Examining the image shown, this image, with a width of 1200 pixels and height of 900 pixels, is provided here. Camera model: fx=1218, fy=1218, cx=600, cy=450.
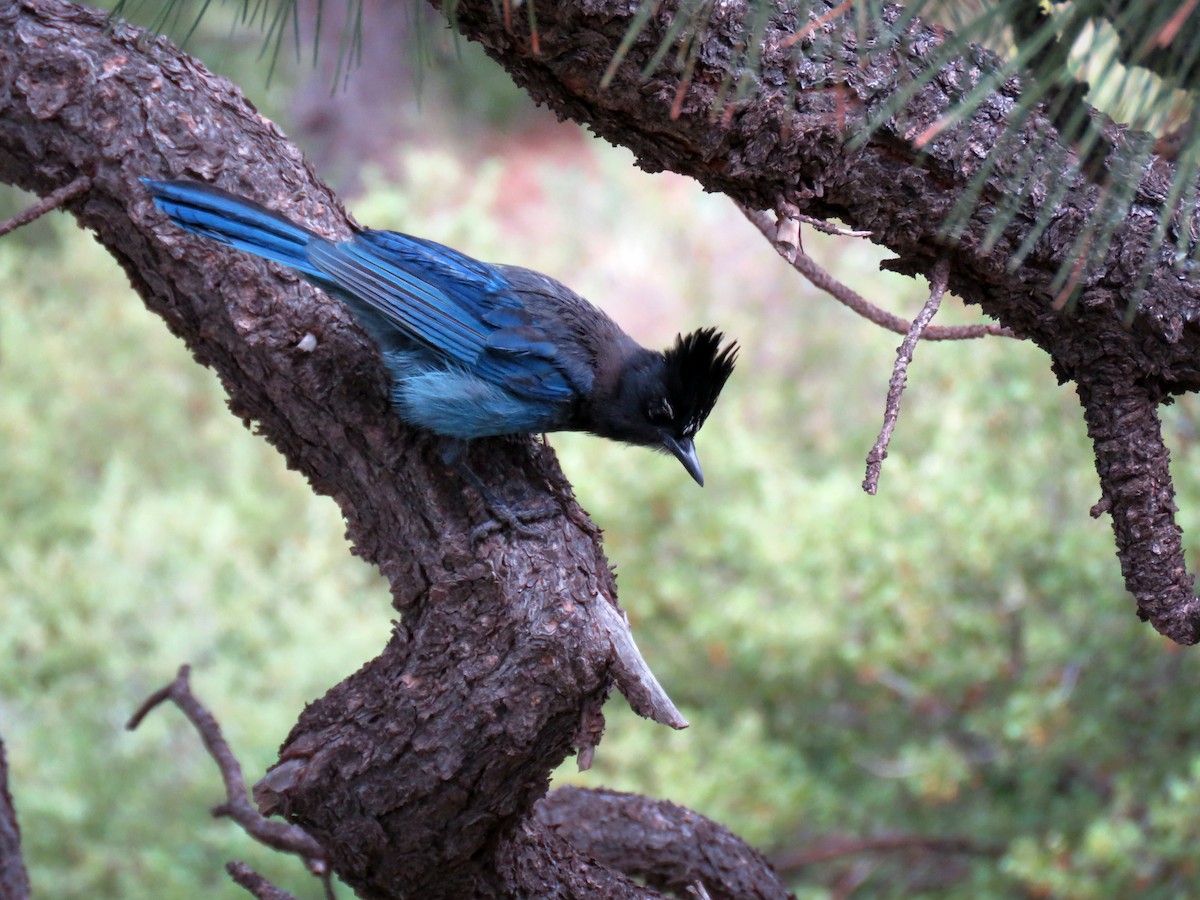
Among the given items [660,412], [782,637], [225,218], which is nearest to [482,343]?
[660,412]

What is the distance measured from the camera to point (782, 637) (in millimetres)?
4402

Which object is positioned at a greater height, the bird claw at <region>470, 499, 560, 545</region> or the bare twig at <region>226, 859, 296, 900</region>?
the bird claw at <region>470, 499, 560, 545</region>

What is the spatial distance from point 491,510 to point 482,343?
1.82ft

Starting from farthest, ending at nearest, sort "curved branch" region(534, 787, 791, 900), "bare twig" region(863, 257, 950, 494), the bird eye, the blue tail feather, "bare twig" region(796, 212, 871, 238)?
the bird eye
"curved branch" region(534, 787, 791, 900)
the blue tail feather
"bare twig" region(796, 212, 871, 238)
"bare twig" region(863, 257, 950, 494)

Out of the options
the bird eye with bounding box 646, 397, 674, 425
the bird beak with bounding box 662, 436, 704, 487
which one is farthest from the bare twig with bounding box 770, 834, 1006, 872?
the bird eye with bounding box 646, 397, 674, 425

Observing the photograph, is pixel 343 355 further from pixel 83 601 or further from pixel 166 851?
pixel 83 601

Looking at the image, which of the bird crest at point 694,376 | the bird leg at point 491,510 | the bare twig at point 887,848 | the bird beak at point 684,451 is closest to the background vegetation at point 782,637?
the bare twig at point 887,848

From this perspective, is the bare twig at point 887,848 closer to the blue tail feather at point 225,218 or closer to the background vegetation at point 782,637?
the background vegetation at point 782,637

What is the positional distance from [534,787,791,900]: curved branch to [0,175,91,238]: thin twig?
1480mm

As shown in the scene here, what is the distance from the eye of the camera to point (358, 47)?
1.95 metres

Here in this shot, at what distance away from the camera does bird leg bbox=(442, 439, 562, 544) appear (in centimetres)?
209

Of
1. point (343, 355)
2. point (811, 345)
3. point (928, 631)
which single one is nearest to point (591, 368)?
point (343, 355)

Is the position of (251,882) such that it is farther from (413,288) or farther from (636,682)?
(413,288)

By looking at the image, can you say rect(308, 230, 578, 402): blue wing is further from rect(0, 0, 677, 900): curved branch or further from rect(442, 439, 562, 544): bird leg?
rect(442, 439, 562, 544): bird leg
